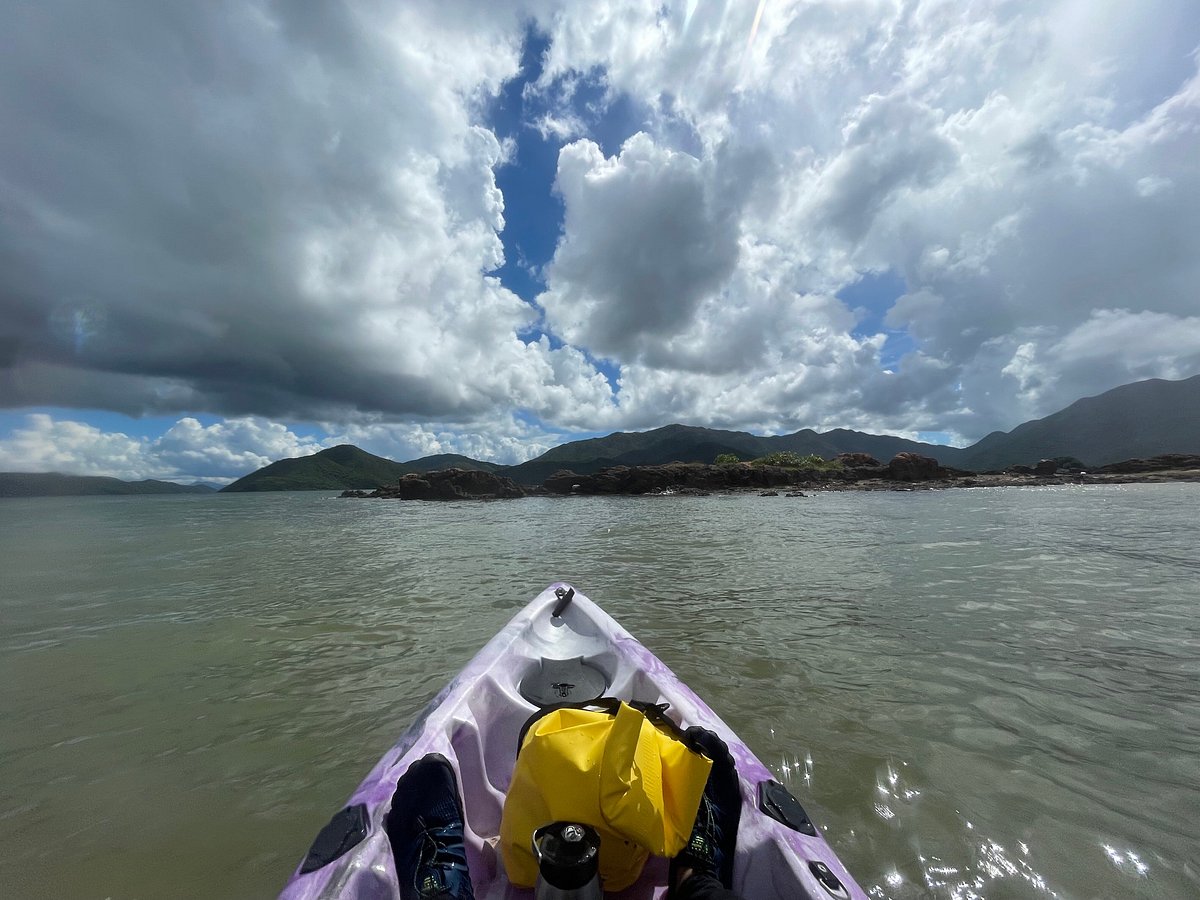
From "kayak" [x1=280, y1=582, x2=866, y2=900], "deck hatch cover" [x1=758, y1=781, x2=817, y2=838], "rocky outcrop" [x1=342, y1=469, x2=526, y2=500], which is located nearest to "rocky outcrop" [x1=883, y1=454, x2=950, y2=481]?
"rocky outcrop" [x1=342, y1=469, x2=526, y2=500]

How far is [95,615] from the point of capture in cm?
945

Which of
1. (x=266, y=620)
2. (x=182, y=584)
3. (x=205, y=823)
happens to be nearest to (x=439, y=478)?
(x=182, y=584)

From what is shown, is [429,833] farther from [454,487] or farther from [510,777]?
[454,487]

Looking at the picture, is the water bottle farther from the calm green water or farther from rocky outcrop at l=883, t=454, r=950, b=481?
rocky outcrop at l=883, t=454, r=950, b=481

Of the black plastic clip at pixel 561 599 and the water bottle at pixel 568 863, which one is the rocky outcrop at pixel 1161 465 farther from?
the water bottle at pixel 568 863

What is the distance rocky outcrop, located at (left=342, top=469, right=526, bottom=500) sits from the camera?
219 feet

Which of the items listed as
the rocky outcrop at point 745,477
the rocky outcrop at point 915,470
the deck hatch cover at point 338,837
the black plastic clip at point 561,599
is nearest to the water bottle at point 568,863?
the deck hatch cover at point 338,837

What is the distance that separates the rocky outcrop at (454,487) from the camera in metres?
66.8

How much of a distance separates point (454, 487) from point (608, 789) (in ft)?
224

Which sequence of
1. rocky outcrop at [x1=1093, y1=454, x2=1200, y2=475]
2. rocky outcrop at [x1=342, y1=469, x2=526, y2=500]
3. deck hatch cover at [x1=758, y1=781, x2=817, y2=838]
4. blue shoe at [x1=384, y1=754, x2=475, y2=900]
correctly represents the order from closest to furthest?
blue shoe at [x1=384, y1=754, x2=475, y2=900]
deck hatch cover at [x1=758, y1=781, x2=817, y2=838]
rocky outcrop at [x1=1093, y1=454, x2=1200, y2=475]
rocky outcrop at [x1=342, y1=469, x2=526, y2=500]

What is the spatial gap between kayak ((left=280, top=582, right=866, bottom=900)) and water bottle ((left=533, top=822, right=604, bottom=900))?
889 mm

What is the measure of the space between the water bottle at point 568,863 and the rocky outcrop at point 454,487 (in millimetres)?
66954

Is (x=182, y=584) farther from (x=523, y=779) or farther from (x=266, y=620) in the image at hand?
(x=523, y=779)

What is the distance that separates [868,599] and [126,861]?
10.2 meters
